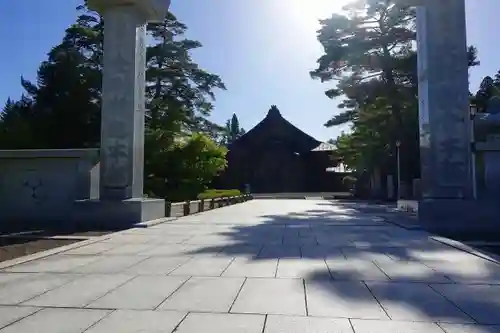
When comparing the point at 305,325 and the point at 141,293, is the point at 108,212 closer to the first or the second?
the point at 141,293

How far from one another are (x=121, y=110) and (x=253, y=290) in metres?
8.54

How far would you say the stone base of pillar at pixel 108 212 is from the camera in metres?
10.9

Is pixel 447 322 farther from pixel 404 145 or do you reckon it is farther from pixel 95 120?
pixel 404 145

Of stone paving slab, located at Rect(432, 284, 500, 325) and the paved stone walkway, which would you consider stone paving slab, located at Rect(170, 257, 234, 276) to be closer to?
the paved stone walkway

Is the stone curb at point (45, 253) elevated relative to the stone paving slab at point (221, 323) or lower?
elevated

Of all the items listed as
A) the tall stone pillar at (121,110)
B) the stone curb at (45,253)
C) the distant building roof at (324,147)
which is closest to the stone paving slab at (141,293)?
the stone curb at (45,253)

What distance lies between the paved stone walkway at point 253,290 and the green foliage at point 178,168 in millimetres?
13458

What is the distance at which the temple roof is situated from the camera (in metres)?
50.2

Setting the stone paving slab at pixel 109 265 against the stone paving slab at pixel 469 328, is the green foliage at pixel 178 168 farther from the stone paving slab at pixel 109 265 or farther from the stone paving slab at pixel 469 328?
the stone paving slab at pixel 469 328

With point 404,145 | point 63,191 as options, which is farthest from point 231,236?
point 404,145

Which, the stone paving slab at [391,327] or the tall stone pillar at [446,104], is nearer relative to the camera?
the stone paving slab at [391,327]

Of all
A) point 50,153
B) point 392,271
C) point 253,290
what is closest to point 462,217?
point 392,271

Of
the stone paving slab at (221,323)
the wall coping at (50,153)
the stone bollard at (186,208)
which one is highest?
the wall coping at (50,153)

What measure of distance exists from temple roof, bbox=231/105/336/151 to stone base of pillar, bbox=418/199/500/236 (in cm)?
3974
